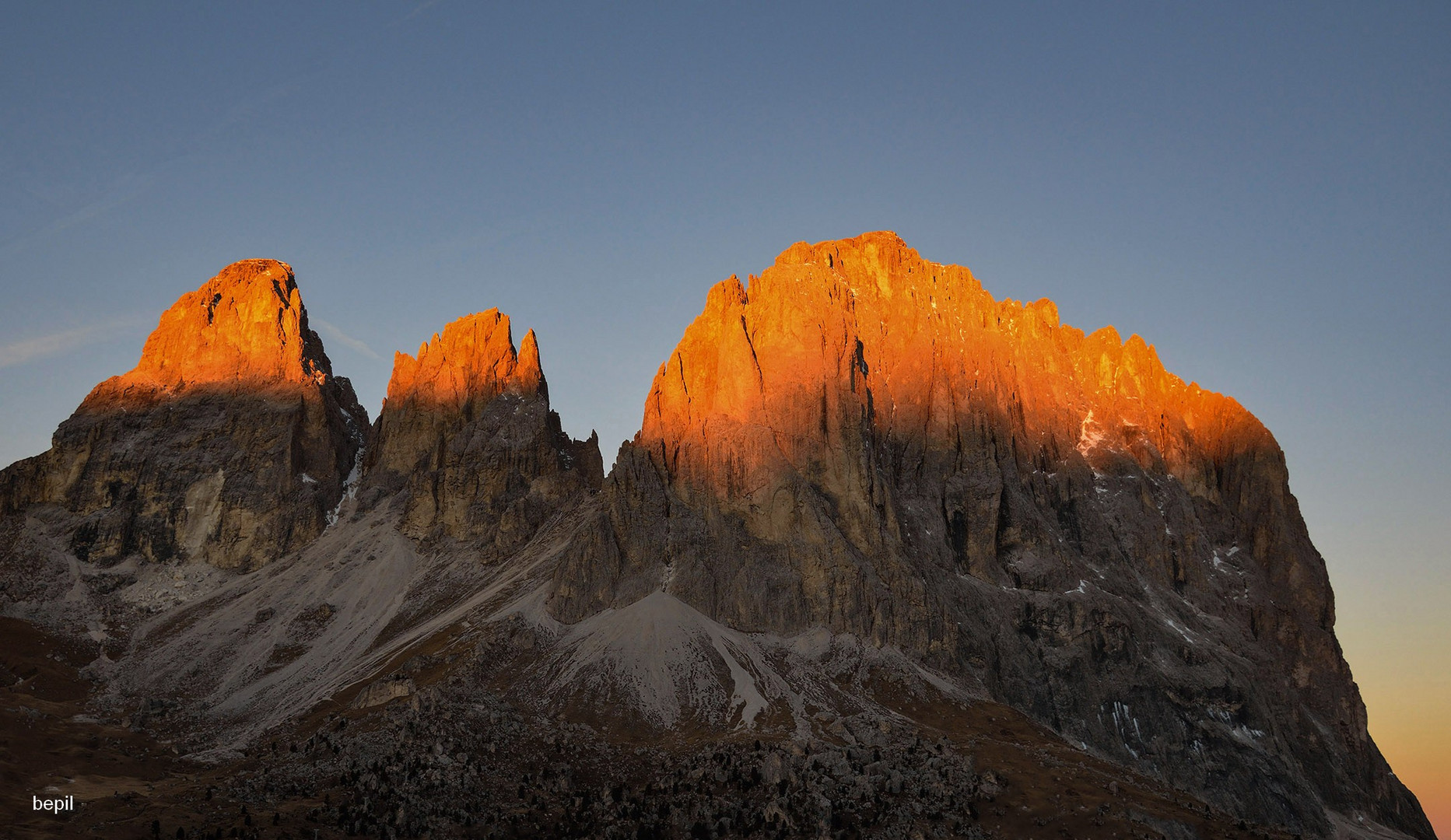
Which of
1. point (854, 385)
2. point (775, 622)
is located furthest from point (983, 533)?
point (775, 622)

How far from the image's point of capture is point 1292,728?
161 meters

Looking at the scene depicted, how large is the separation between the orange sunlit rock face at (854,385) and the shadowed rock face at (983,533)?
1.20 feet

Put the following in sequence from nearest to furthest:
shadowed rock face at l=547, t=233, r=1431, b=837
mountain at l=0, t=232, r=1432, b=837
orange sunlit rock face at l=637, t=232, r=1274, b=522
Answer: mountain at l=0, t=232, r=1432, b=837, shadowed rock face at l=547, t=233, r=1431, b=837, orange sunlit rock face at l=637, t=232, r=1274, b=522

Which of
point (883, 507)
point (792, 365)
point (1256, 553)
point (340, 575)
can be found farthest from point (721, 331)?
point (1256, 553)

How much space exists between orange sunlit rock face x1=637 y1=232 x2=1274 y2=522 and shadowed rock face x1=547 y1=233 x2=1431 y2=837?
36 cm

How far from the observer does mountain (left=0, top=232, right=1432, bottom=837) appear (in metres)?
108

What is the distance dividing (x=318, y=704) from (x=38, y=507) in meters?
86.2

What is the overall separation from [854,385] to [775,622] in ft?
132

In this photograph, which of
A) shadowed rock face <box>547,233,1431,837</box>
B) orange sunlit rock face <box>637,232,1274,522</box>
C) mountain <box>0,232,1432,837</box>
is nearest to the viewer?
mountain <box>0,232,1432,837</box>

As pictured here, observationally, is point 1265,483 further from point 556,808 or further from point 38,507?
point 38,507

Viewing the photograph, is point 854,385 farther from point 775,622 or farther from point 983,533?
point 775,622

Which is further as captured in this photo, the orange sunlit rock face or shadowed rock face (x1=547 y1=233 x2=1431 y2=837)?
the orange sunlit rock face

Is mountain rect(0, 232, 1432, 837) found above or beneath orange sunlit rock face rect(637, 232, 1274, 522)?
beneath

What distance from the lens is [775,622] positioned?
153125 mm
